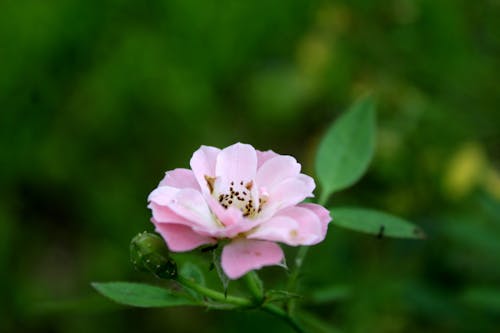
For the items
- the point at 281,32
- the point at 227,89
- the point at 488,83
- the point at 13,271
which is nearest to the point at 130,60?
the point at 227,89

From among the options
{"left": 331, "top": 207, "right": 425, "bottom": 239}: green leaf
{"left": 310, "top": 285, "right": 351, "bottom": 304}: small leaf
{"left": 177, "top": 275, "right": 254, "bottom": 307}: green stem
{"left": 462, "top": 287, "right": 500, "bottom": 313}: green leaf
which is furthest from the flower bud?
{"left": 462, "top": 287, "right": 500, "bottom": 313}: green leaf

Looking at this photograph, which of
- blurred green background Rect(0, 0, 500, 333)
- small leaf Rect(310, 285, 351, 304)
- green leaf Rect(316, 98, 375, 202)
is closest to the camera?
green leaf Rect(316, 98, 375, 202)

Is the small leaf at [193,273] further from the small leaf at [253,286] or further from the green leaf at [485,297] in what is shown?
the green leaf at [485,297]

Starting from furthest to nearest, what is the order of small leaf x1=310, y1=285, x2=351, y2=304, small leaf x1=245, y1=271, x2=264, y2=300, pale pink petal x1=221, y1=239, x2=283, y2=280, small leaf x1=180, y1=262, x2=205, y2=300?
small leaf x1=310, y1=285, x2=351, y2=304 → small leaf x1=180, y1=262, x2=205, y2=300 → small leaf x1=245, y1=271, x2=264, y2=300 → pale pink petal x1=221, y1=239, x2=283, y2=280

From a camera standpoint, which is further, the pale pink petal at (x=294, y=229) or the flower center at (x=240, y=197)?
the flower center at (x=240, y=197)

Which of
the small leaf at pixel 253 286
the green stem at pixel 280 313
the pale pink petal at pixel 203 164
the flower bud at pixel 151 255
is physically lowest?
the green stem at pixel 280 313

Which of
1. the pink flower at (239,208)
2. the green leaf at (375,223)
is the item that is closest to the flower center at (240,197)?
the pink flower at (239,208)

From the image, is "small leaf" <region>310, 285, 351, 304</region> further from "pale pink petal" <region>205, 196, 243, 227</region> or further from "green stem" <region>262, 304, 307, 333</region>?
"pale pink petal" <region>205, 196, 243, 227</region>
